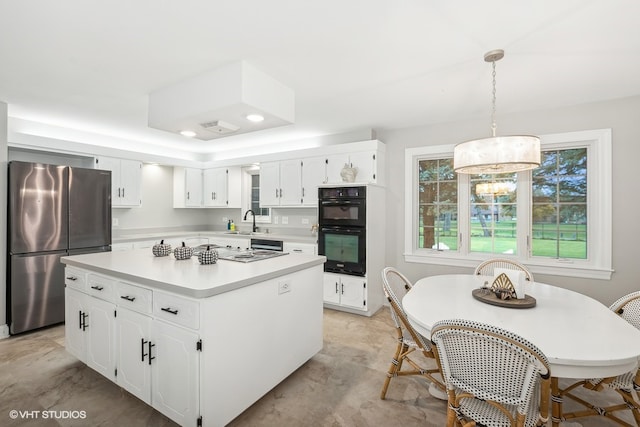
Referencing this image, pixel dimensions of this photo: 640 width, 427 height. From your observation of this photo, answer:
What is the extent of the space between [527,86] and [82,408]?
432 centimetres

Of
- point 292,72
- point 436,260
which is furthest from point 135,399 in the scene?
point 436,260

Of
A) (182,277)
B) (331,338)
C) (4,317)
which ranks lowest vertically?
(331,338)

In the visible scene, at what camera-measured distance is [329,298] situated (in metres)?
4.14

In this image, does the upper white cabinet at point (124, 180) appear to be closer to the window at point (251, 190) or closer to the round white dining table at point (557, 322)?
the window at point (251, 190)

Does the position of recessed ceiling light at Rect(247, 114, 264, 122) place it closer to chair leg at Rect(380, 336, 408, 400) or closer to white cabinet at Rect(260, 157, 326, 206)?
white cabinet at Rect(260, 157, 326, 206)

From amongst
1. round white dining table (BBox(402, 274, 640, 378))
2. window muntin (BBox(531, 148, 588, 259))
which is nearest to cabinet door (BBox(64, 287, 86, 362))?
round white dining table (BBox(402, 274, 640, 378))

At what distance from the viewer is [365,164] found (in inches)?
162

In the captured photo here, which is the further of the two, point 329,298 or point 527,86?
point 329,298

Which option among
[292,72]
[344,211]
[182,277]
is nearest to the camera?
[182,277]

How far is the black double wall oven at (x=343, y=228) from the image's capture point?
3.85m

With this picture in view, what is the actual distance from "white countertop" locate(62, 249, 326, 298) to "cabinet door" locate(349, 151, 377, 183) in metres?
1.80

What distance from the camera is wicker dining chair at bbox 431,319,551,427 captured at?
50.8 inches

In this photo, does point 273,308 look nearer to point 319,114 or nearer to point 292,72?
point 292,72

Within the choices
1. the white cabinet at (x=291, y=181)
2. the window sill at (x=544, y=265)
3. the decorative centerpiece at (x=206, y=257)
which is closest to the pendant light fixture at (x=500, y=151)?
the window sill at (x=544, y=265)
